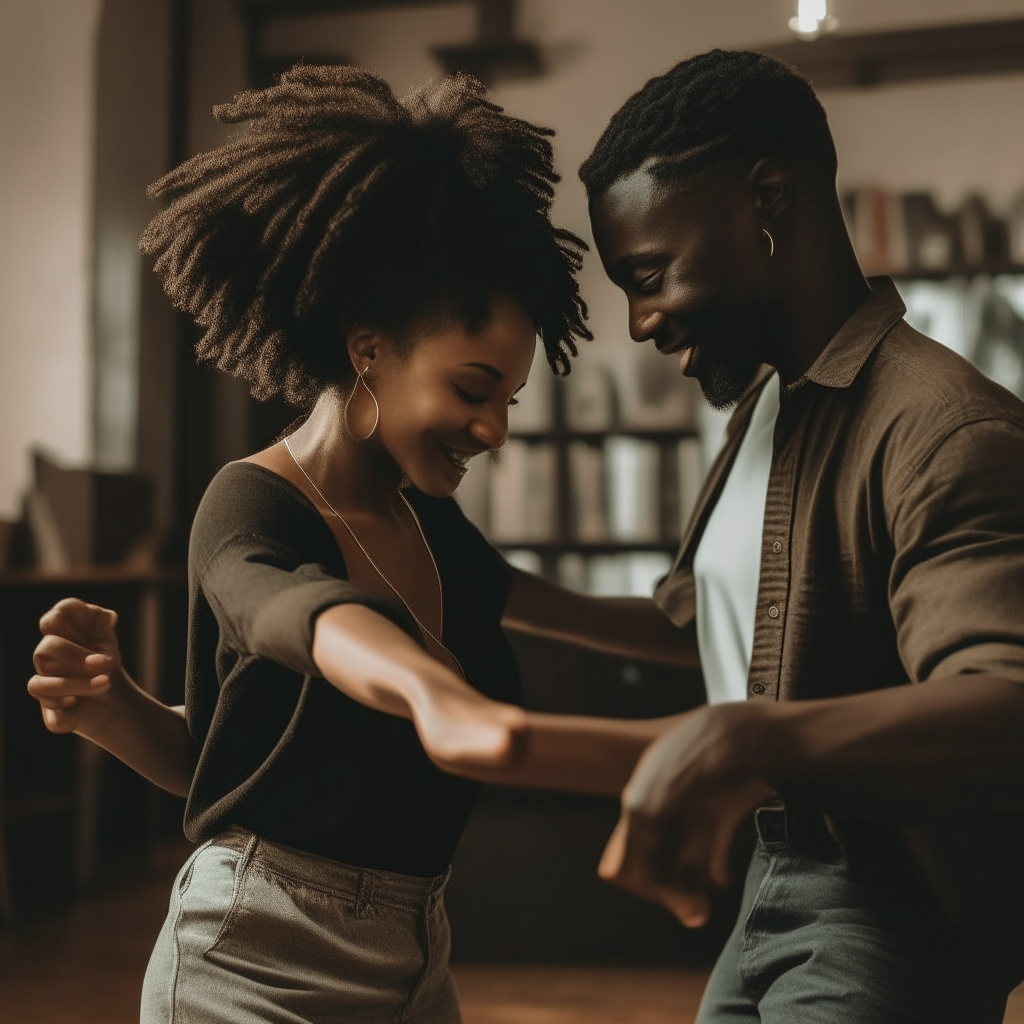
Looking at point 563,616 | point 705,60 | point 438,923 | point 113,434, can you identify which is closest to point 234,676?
point 438,923

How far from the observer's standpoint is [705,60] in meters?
1.19

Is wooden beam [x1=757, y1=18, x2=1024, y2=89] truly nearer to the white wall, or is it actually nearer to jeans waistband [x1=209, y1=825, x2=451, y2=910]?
the white wall

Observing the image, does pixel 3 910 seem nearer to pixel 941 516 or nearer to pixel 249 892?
pixel 249 892

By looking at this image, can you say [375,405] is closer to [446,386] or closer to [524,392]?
[446,386]

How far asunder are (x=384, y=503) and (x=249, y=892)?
372 millimetres

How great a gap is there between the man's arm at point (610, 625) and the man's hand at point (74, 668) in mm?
427

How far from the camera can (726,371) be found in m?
1.20

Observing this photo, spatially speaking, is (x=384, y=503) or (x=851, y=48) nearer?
(x=384, y=503)

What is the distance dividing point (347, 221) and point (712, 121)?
0.34 meters

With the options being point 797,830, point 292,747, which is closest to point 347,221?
point 292,747

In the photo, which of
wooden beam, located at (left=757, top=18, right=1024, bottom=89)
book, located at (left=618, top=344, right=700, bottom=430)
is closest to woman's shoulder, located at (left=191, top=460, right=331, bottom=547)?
book, located at (left=618, top=344, right=700, bottom=430)

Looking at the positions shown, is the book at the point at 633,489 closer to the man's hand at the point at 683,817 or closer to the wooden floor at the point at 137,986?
the wooden floor at the point at 137,986

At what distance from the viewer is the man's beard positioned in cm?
117

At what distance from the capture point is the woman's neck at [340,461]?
1.15 m
